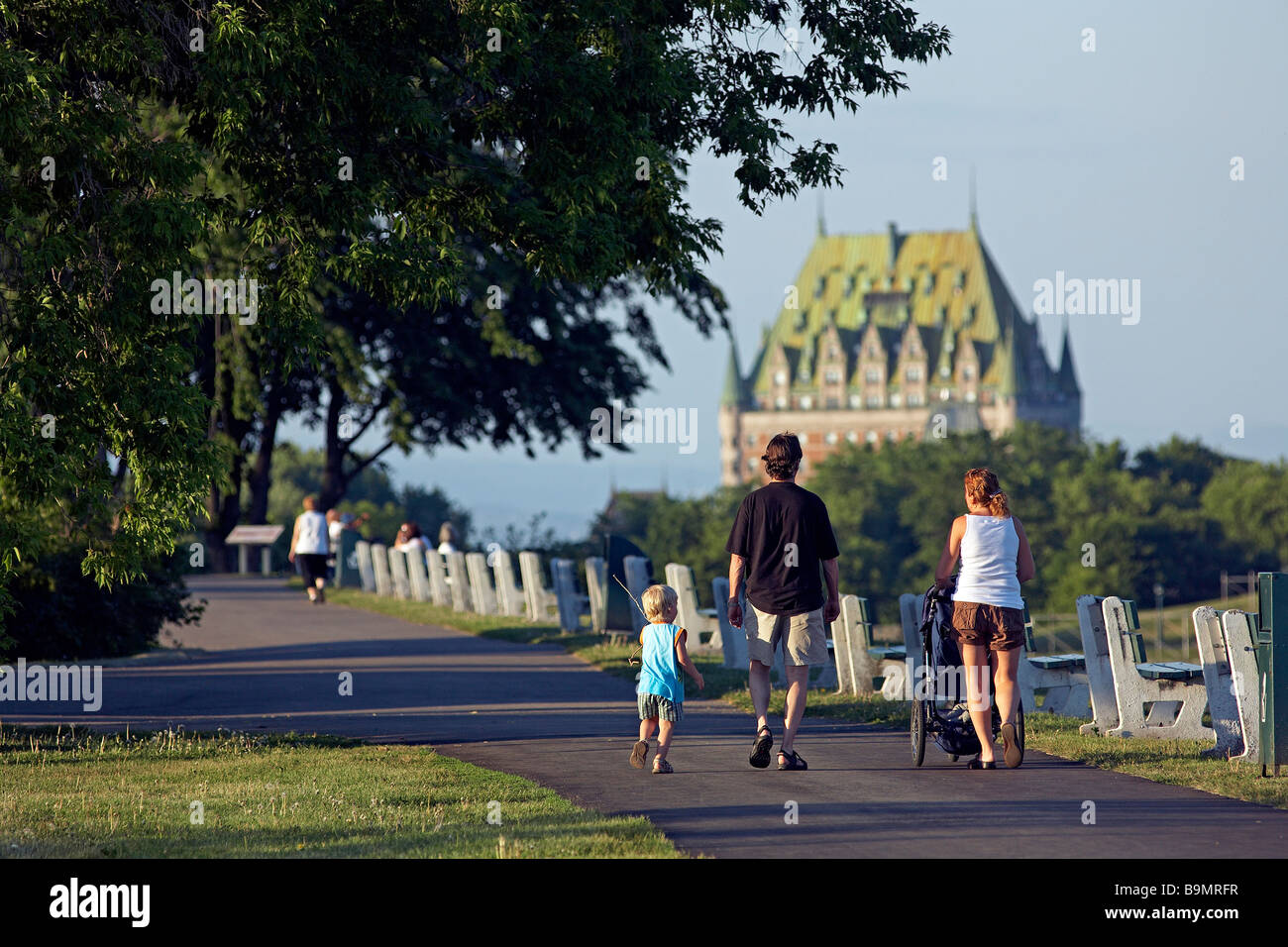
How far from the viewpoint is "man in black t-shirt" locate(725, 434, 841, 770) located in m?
10.9

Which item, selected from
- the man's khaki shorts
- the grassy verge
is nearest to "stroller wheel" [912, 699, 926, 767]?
the man's khaki shorts

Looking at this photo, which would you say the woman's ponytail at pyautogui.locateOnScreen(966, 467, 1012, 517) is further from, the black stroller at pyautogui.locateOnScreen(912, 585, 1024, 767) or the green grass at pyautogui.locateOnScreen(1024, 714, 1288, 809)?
the green grass at pyautogui.locateOnScreen(1024, 714, 1288, 809)

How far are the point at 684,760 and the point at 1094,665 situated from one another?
10.6ft

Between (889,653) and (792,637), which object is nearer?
(792,637)

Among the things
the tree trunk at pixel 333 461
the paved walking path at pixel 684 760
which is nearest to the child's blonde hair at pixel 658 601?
the paved walking path at pixel 684 760

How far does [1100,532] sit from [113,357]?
4699 inches

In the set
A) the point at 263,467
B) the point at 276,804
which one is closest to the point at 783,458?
the point at 276,804

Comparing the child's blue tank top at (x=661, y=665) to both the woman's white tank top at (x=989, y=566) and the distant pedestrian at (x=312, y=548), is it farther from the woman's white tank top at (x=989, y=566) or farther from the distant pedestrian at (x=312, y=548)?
the distant pedestrian at (x=312, y=548)

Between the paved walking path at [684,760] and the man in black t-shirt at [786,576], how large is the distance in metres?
0.45

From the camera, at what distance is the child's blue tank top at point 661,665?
431 inches

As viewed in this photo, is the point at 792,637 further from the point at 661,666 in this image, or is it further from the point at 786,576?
the point at 661,666

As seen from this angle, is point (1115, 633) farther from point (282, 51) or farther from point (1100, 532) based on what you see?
point (1100, 532)

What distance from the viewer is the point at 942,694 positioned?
10961mm

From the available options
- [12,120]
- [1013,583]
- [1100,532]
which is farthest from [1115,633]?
[1100,532]
